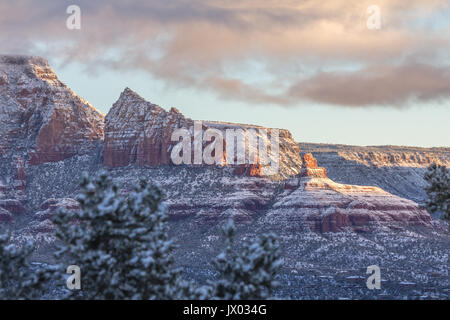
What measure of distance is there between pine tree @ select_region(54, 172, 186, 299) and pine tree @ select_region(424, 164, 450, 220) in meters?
26.4

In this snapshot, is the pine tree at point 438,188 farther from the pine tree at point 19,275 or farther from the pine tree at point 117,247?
the pine tree at point 19,275

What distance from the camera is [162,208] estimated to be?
59.9m

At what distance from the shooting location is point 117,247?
58094 millimetres

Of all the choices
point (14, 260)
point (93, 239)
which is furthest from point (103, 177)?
point (14, 260)

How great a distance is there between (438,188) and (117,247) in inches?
1221

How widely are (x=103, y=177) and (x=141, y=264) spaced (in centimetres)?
683

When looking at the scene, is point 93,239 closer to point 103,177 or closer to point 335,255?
point 103,177

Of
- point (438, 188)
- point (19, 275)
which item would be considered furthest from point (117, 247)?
point (438, 188)

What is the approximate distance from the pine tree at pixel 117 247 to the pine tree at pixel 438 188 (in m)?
26.4

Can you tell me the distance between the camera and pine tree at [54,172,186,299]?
56406 mm

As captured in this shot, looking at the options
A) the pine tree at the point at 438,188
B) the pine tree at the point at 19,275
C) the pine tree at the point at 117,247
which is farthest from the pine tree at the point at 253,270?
the pine tree at the point at 438,188

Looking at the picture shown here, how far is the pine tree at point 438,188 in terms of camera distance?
7244 centimetres

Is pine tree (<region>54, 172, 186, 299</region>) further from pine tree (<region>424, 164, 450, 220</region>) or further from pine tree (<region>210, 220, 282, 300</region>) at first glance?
pine tree (<region>424, 164, 450, 220</region>)

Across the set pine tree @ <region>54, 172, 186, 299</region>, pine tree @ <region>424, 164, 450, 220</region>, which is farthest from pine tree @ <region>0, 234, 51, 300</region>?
pine tree @ <region>424, 164, 450, 220</region>
